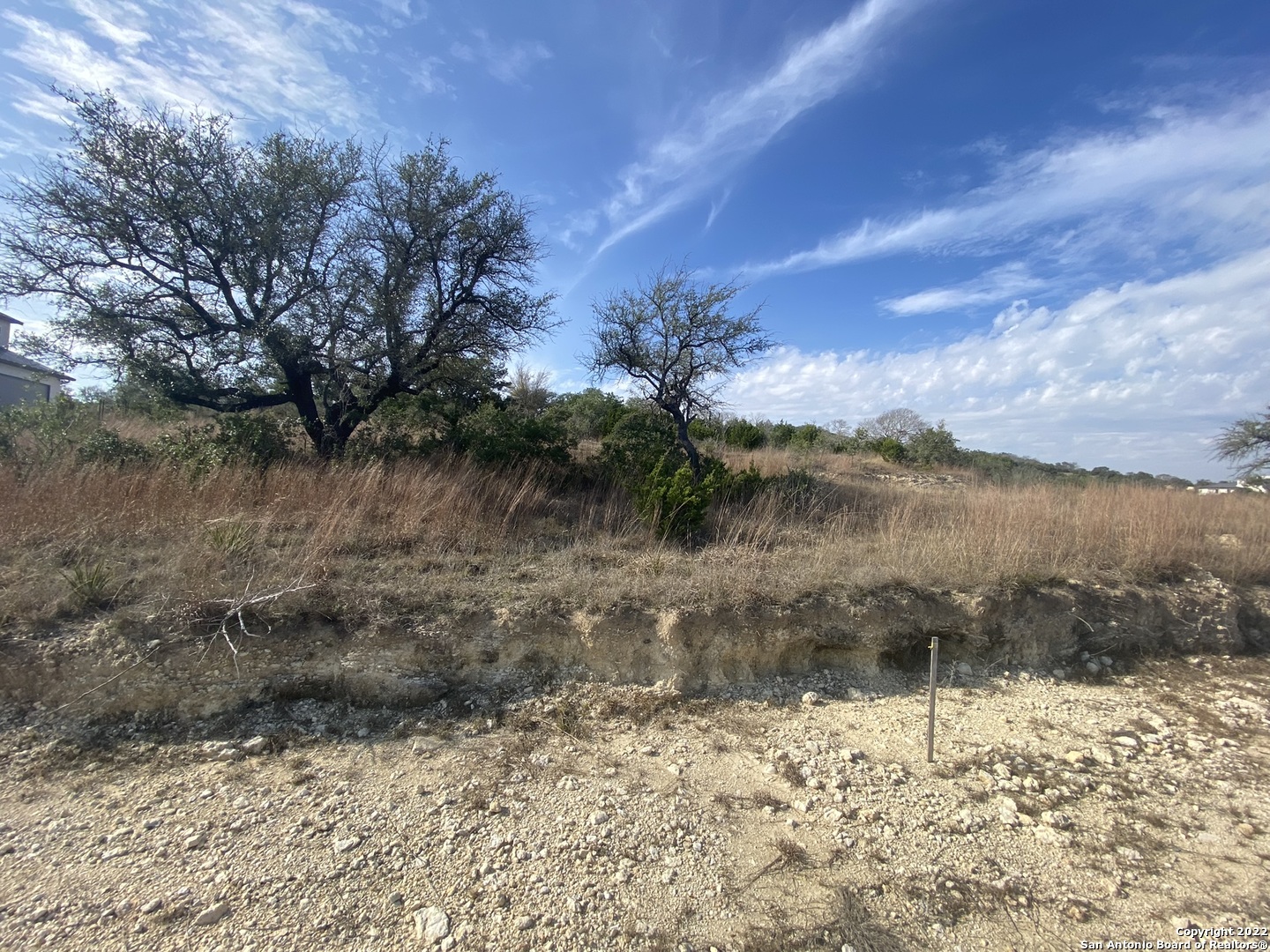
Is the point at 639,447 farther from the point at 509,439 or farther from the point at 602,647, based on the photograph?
the point at 602,647

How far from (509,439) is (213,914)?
7194 mm

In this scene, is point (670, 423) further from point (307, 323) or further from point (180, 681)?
point (180, 681)

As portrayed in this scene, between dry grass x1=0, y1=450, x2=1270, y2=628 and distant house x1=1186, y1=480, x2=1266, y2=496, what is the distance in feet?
7.91

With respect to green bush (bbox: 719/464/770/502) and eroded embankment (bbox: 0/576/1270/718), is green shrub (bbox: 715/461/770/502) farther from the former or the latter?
eroded embankment (bbox: 0/576/1270/718)

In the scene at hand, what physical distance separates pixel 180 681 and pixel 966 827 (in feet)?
16.5

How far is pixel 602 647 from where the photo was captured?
443 cm

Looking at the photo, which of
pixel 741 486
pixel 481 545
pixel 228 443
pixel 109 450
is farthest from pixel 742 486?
pixel 109 450

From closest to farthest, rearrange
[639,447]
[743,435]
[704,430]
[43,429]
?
[43,429]
[639,447]
[704,430]
[743,435]

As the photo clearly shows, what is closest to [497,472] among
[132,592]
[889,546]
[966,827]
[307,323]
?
[307,323]

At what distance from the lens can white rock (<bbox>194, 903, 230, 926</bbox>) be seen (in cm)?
226

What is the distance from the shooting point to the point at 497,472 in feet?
27.4

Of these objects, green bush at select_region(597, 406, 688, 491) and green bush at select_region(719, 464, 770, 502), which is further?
green bush at select_region(597, 406, 688, 491)

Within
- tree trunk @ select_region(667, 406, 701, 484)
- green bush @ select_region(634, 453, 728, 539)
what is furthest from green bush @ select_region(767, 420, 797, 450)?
green bush @ select_region(634, 453, 728, 539)

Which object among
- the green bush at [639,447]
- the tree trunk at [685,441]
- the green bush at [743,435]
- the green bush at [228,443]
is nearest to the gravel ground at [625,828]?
the green bush at [228,443]
